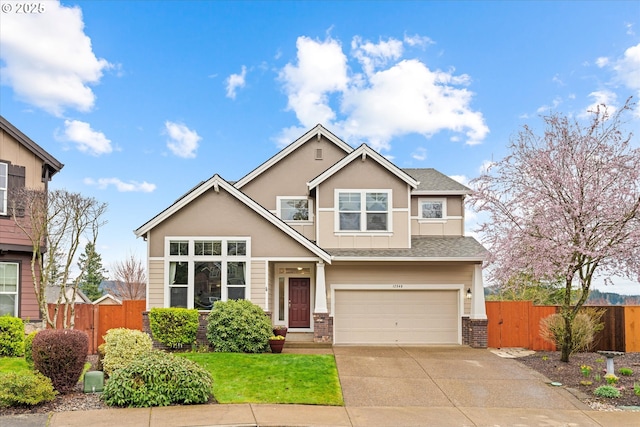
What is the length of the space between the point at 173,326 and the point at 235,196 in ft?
14.6

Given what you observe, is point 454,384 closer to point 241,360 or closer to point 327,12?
point 241,360

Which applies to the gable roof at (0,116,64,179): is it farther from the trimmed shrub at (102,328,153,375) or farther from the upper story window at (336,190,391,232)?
the upper story window at (336,190,391,232)

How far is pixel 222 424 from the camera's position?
8.69 meters

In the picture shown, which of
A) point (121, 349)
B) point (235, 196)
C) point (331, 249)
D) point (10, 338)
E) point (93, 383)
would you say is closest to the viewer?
point (93, 383)

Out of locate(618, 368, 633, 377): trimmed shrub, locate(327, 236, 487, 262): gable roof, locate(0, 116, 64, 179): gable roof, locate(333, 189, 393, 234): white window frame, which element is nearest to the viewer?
locate(618, 368, 633, 377): trimmed shrub

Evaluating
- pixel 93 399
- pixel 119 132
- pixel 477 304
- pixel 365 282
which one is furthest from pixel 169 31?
pixel 477 304

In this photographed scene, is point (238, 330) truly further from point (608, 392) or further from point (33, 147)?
point (608, 392)

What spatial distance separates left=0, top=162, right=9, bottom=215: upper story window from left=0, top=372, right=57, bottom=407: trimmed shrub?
29.2 ft

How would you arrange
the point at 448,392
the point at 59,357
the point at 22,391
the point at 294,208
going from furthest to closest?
the point at 294,208 → the point at 448,392 → the point at 59,357 → the point at 22,391

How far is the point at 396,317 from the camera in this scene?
18984mm

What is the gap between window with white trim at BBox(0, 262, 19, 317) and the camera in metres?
16.7

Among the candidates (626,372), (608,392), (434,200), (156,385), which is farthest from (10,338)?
(626,372)

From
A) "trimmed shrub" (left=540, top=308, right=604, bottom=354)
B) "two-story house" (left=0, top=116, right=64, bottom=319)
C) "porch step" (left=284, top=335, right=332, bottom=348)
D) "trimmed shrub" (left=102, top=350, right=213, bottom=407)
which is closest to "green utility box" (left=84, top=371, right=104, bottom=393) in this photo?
"trimmed shrub" (left=102, top=350, right=213, bottom=407)

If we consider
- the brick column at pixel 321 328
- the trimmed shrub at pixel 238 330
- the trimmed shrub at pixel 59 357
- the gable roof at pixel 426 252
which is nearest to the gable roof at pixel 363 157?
the gable roof at pixel 426 252
